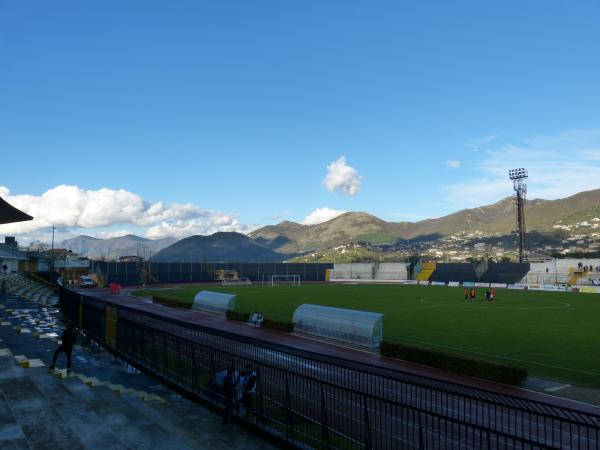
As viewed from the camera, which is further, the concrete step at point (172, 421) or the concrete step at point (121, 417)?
the concrete step at point (172, 421)

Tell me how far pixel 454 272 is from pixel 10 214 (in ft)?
237

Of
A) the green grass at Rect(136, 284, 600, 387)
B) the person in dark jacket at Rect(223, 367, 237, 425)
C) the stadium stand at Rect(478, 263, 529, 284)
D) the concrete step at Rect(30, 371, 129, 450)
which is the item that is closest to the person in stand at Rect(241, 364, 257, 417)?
the person in dark jacket at Rect(223, 367, 237, 425)

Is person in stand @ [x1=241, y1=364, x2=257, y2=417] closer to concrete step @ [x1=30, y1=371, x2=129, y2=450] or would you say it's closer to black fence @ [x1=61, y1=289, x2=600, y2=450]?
black fence @ [x1=61, y1=289, x2=600, y2=450]

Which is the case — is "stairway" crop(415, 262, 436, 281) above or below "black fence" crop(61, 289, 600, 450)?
below

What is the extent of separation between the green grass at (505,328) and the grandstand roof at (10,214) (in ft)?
58.6

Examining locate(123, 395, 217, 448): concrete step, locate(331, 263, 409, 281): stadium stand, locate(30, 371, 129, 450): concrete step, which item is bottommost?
locate(331, 263, 409, 281): stadium stand

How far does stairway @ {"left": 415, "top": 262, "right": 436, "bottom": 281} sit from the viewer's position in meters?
83.4

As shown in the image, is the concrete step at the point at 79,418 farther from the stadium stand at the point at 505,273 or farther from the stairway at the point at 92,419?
the stadium stand at the point at 505,273

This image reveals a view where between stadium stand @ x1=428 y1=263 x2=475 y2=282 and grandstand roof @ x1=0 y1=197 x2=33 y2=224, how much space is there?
225 feet

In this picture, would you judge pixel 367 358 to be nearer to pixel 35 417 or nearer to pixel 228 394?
pixel 228 394

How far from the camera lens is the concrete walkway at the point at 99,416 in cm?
803

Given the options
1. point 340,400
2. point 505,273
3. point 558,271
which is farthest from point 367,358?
point 558,271

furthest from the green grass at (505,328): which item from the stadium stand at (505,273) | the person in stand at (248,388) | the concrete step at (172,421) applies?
the stadium stand at (505,273)

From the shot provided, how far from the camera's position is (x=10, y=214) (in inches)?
811
